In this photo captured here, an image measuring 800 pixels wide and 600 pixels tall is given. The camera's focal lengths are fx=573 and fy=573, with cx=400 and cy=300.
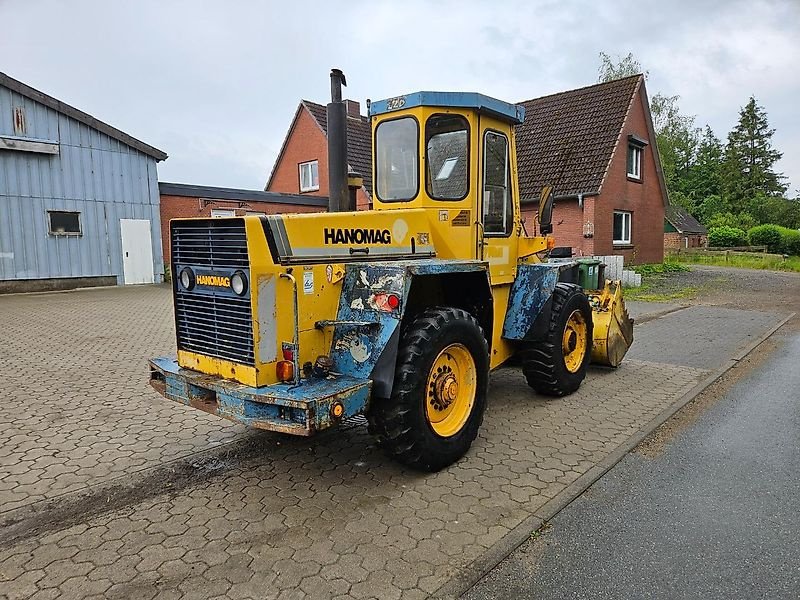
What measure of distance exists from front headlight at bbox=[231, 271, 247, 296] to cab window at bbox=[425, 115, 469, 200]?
1.76 m

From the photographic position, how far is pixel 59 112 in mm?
15188

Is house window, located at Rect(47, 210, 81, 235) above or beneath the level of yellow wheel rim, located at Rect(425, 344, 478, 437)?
above

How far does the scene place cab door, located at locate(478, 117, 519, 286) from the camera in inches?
188

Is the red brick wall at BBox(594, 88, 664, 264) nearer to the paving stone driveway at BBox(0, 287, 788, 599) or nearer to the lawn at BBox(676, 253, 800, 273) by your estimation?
the lawn at BBox(676, 253, 800, 273)

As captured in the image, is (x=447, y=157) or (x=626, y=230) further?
(x=626, y=230)

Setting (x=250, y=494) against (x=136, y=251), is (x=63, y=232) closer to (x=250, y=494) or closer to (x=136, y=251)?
(x=136, y=251)

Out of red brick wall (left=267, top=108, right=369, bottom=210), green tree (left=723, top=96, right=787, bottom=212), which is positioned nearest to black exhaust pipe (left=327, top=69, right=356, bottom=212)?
red brick wall (left=267, top=108, right=369, bottom=210)

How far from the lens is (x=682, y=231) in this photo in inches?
1622

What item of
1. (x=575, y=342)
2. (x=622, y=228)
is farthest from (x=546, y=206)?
(x=622, y=228)

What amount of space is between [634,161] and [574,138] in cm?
271

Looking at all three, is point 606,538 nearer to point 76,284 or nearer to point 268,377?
point 268,377

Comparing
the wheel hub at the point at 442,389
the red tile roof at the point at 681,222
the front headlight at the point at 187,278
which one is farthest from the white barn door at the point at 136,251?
the red tile roof at the point at 681,222

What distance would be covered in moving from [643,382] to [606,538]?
3.65m

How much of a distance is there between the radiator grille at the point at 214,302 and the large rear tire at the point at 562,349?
9.53 ft
